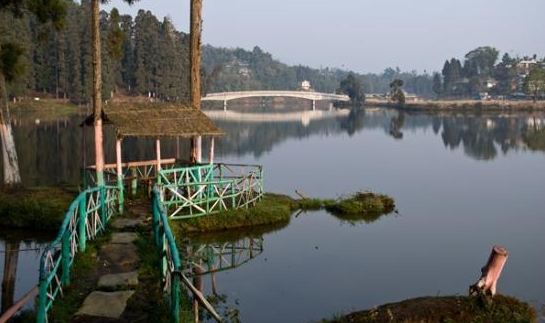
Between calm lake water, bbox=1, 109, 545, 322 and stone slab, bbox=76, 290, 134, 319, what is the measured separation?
3.03m

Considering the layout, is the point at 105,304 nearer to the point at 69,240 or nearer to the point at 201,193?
the point at 69,240

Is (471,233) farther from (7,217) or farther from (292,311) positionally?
(7,217)

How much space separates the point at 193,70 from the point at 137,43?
7767 cm

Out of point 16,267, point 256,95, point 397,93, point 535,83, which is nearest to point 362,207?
point 16,267

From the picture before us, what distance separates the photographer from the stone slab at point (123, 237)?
1489cm

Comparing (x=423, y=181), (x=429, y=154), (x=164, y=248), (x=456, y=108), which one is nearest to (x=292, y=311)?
(x=164, y=248)

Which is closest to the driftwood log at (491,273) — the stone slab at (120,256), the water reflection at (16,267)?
the stone slab at (120,256)

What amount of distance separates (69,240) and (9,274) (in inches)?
157

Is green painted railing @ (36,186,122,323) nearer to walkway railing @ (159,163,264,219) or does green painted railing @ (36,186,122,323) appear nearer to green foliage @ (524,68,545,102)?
walkway railing @ (159,163,264,219)

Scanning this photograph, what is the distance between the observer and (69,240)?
11875 millimetres

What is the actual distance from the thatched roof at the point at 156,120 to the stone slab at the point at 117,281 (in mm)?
8880

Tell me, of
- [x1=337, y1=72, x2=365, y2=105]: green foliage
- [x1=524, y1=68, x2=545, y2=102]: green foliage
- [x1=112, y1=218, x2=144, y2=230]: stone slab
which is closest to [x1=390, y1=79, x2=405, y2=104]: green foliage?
[x1=337, y1=72, x2=365, y2=105]: green foliage

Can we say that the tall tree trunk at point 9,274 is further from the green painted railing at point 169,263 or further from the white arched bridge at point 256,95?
the white arched bridge at point 256,95

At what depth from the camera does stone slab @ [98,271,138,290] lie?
1134 cm
